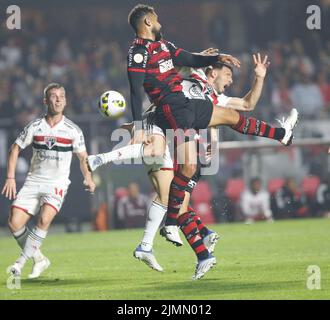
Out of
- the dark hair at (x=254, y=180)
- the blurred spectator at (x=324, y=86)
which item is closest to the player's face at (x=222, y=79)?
the dark hair at (x=254, y=180)

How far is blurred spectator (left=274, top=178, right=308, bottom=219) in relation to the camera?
2086 cm

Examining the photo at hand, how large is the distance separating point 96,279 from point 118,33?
1658 centimetres

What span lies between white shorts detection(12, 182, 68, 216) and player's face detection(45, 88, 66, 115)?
85cm

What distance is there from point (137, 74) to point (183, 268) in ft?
8.76

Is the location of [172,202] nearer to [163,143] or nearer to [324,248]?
[163,143]

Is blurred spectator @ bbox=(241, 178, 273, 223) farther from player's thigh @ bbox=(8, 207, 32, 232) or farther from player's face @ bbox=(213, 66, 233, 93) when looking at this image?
player's thigh @ bbox=(8, 207, 32, 232)

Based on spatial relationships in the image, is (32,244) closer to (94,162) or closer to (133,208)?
(94,162)

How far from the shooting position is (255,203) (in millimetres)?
20844

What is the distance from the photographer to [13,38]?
26000mm

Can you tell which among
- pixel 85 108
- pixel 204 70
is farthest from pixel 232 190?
pixel 204 70

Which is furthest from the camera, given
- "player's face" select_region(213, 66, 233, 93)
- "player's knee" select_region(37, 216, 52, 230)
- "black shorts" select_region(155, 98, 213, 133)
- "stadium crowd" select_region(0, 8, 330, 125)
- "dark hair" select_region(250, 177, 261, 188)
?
"stadium crowd" select_region(0, 8, 330, 125)

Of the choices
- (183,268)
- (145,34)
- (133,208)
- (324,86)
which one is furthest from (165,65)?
(324,86)

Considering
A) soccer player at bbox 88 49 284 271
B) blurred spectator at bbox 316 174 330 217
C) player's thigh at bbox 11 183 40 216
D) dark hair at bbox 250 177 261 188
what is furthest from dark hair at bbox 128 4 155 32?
blurred spectator at bbox 316 174 330 217

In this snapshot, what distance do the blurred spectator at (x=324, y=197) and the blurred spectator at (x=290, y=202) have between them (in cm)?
31
